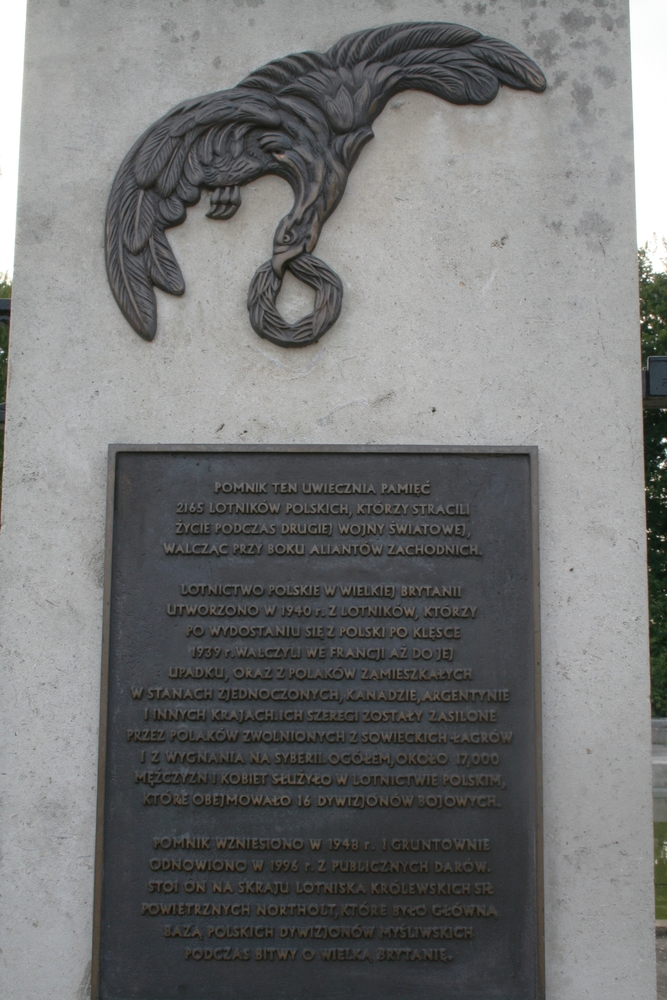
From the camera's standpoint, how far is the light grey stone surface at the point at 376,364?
3.41m

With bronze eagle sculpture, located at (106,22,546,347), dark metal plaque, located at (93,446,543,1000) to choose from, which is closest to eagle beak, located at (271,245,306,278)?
bronze eagle sculpture, located at (106,22,546,347)

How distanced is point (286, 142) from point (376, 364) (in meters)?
1.03

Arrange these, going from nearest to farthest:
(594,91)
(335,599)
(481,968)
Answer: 1. (481,968)
2. (335,599)
3. (594,91)

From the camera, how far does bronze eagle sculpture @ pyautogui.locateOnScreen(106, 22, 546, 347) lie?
3.71 meters

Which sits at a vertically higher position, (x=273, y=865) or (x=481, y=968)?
(x=273, y=865)

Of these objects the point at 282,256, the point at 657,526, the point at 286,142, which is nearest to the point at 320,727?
the point at 282,256

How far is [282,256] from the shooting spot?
371 cm

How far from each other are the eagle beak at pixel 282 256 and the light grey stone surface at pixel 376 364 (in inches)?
4.2

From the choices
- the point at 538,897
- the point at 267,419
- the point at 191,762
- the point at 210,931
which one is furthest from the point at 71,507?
the point at 538,897

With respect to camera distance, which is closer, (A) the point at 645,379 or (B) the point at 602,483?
(B) the point at 602,483

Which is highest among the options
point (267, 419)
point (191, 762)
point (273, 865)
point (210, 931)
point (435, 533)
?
point (267, 419)

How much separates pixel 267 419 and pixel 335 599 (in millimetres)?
785

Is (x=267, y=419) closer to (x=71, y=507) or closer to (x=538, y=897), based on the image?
(x=71, y=507)

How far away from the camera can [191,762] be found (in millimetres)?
3436
